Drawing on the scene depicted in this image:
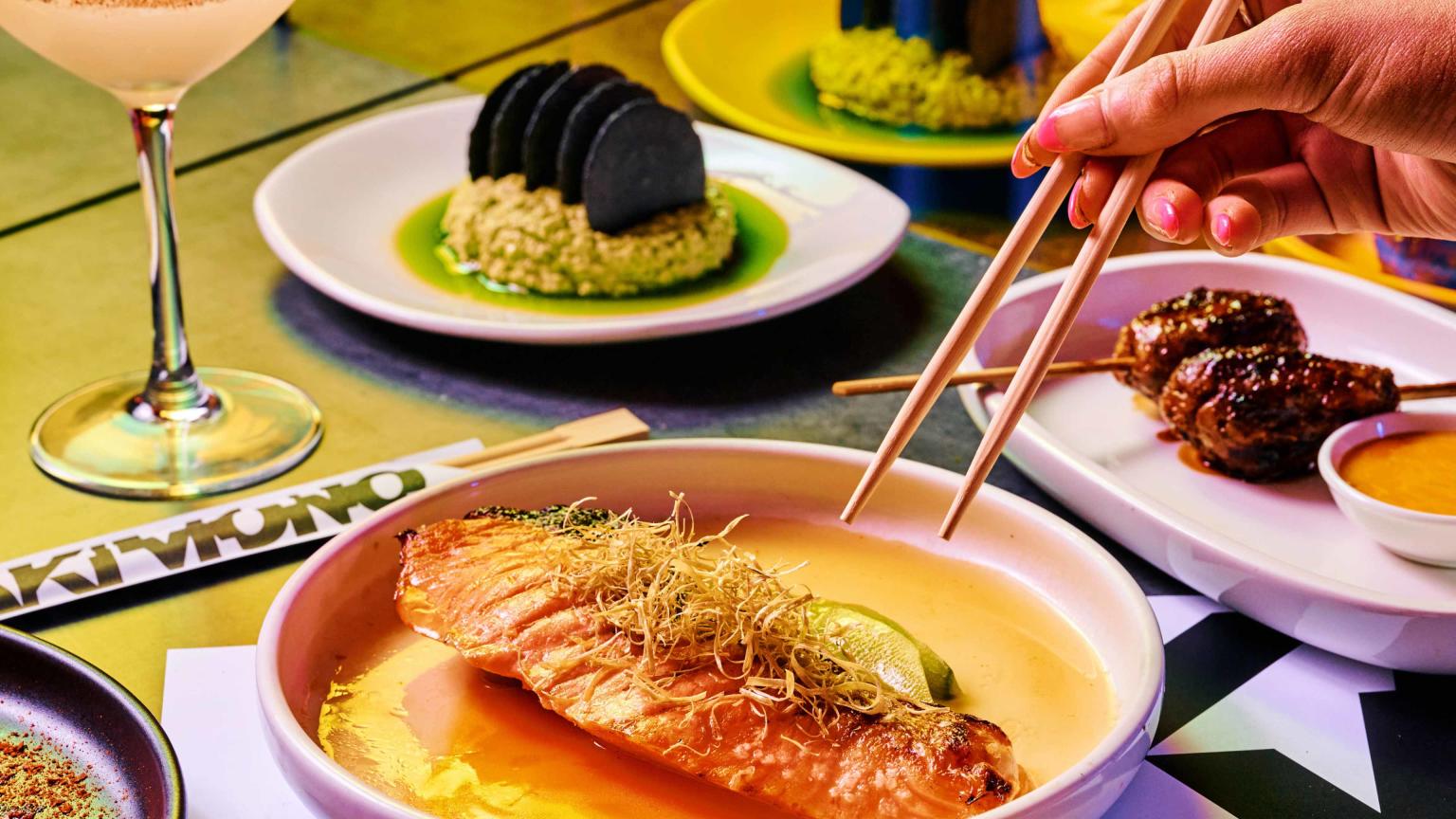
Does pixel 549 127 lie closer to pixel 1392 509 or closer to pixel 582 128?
pixel 582 128

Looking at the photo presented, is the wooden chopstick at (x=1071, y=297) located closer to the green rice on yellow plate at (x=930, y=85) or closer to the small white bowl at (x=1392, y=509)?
the small white bowl at (x=1392, y=509)

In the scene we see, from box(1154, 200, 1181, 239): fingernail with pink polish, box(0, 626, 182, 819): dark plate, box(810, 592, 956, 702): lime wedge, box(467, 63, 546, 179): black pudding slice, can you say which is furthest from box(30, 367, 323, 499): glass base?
box(1154, 200, 1181, 239): fingernail with pink polish

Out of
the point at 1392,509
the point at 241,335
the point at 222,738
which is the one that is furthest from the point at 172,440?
the point at 1392,509

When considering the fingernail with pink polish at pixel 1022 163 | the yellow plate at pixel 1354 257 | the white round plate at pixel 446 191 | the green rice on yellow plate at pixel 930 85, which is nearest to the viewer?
the fingernail with pink polish at pixel 1022 163

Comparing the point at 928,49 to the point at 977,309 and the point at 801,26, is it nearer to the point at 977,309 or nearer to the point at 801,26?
the point at 801,26

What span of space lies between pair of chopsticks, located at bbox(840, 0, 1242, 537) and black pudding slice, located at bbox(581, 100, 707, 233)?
3.22ft

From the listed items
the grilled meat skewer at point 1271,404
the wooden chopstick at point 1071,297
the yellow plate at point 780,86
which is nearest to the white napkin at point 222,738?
the wooden chopstick at point 1071,297

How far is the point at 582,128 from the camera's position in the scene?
2.05m

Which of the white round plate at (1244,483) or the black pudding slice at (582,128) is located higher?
the black pudding slice at (582,128)

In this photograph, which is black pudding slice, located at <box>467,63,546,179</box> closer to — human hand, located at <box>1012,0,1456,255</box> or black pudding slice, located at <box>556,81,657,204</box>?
black pudding slice, located at <box>556,81,657,204</box>

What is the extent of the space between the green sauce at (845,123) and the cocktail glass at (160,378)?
1.43m

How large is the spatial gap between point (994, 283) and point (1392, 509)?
611 millimetres

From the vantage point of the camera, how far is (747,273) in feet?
6.96

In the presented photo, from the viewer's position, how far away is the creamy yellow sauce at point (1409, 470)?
1452 millimetres
